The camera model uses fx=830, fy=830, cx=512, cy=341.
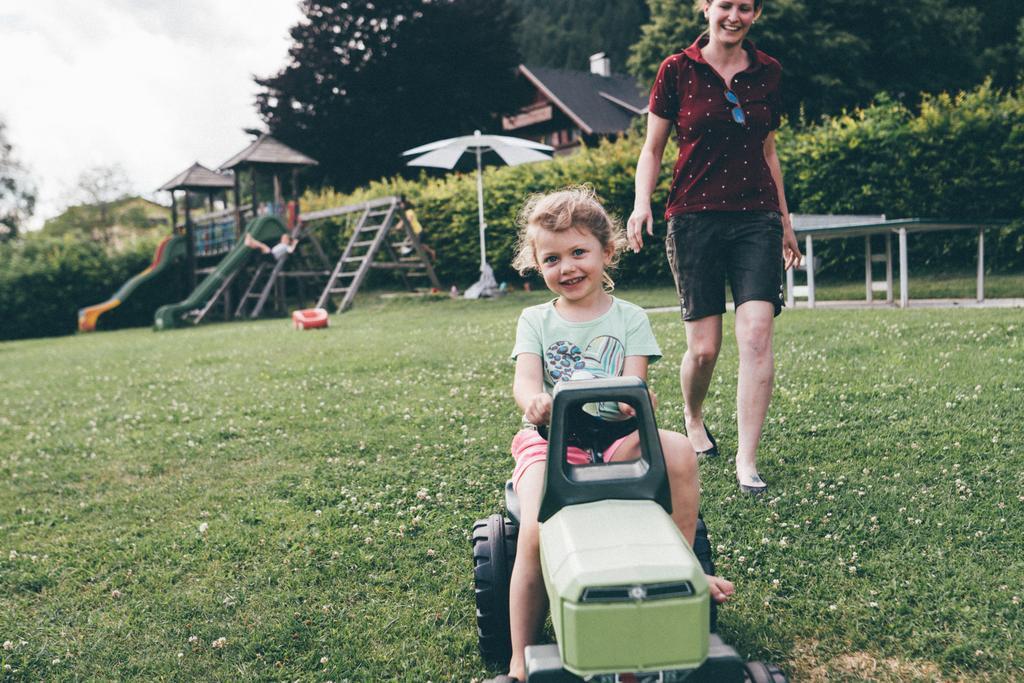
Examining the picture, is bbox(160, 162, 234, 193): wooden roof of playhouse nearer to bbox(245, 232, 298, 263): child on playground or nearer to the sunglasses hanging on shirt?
bbox(245, 232, 298, 263): child on playground

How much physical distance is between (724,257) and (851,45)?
815 inches

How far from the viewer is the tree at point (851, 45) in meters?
21.2

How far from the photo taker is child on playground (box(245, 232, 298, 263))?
63.6 ft

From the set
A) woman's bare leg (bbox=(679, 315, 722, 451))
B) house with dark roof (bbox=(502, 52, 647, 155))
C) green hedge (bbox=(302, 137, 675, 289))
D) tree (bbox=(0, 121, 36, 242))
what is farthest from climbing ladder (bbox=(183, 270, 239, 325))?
tree (bbox=(0, 121, 36, 242))

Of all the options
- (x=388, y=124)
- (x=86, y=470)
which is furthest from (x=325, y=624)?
(x=388, y=124)

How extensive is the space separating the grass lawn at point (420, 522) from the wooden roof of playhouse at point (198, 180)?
16059 mm

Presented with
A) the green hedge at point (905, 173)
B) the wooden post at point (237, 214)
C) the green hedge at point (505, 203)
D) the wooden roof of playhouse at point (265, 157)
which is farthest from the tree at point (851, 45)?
the wooden post at point (237, 214)

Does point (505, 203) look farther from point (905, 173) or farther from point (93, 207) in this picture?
point (93, 207)

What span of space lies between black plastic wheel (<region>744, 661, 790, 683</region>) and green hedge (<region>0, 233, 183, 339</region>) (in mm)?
22418

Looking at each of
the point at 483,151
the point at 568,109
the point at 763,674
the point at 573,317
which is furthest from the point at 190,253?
the point at 763,674

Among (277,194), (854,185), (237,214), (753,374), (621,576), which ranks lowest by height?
(621,576)

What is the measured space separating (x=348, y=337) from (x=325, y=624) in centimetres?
884

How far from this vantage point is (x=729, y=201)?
3.94 metres

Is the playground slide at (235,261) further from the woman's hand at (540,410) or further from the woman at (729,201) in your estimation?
the woman's hand at (540,410)
